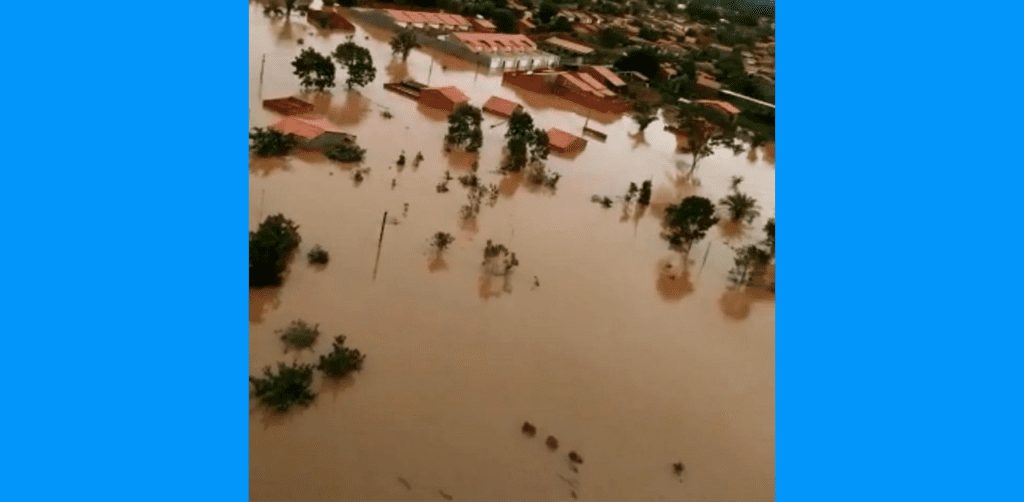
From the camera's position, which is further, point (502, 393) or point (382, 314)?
point (382, 314)

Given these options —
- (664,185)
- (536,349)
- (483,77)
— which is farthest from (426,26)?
(536,349)

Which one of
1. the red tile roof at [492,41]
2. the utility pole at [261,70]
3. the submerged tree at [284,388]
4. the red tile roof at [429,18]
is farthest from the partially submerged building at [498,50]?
the submerged tree at [284,388]

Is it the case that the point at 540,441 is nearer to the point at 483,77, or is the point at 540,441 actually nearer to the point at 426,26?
the point at 483,77

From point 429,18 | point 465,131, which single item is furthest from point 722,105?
point 429,18

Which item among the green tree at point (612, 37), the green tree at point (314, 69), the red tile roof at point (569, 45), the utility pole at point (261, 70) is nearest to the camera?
the utility pole at point (261, 70)

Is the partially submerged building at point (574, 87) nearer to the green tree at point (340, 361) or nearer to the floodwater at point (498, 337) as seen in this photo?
the floodwater at point (498, 337)

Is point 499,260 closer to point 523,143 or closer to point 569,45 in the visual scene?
point 523,143

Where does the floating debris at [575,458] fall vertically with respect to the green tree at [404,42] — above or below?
below
